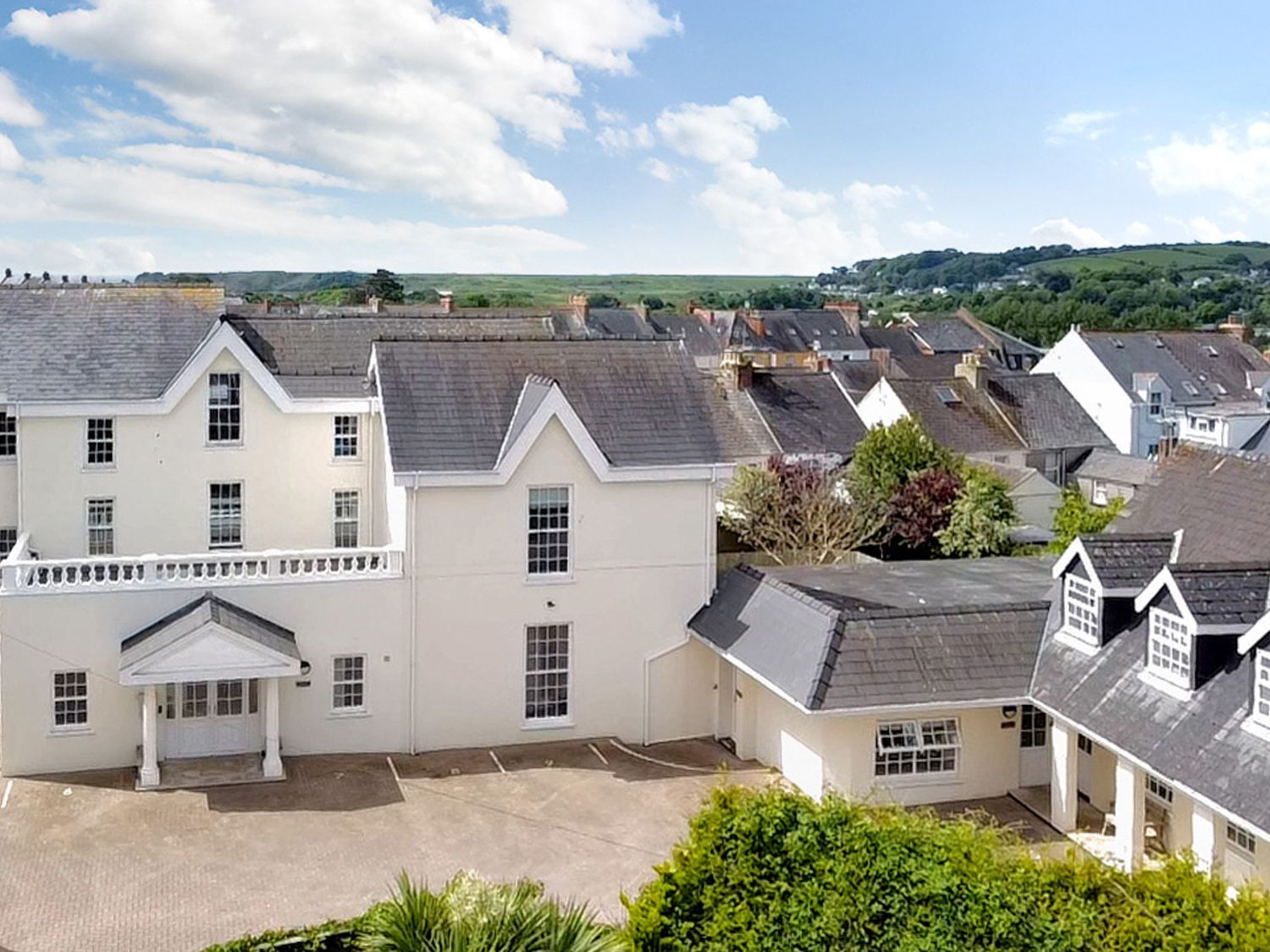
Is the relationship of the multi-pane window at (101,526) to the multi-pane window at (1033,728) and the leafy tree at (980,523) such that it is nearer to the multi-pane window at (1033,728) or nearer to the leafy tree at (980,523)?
the multi-pane window at (1033,728)

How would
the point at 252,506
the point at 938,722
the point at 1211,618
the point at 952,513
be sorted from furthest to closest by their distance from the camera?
the point at 952,513 < the point at 252,506 < the point at 938,722 < the point at 1211,618

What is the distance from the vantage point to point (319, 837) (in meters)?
23.2

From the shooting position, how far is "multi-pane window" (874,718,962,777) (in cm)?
2467

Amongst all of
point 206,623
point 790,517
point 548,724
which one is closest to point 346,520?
point 206,623

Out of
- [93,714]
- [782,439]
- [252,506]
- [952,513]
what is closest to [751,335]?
[782,439]

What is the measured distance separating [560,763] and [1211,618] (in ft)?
44.6

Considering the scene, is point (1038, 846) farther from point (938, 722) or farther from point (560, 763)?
point (560, 763)

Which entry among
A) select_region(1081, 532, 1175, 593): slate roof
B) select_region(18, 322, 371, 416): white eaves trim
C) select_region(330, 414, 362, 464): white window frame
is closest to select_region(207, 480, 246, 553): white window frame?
select_region(18, 322, 371, 416): white eaves trim

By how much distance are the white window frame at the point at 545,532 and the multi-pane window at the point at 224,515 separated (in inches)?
334

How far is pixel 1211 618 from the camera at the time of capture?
20375mm

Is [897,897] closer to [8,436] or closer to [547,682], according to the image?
[547,682]

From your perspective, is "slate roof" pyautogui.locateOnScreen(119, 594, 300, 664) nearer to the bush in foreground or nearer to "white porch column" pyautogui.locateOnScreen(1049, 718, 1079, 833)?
the bush in foreground

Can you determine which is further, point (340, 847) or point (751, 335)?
point (751, 335)

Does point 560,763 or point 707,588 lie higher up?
point 707,588
